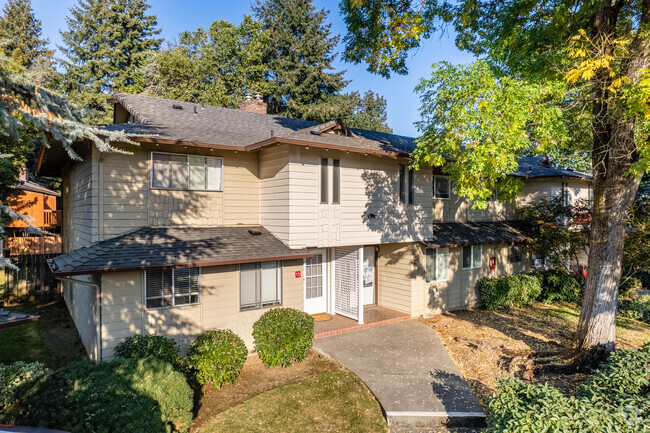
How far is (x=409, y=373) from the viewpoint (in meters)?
8.48

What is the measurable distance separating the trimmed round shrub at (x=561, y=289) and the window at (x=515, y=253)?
4.10 feet

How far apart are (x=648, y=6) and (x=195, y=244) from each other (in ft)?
39.8

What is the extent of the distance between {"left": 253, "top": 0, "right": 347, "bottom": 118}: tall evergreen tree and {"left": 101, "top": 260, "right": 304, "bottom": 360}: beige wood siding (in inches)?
1023

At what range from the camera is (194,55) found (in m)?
34.2

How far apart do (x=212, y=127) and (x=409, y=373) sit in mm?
9742

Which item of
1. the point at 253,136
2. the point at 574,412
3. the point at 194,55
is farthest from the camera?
the point at 194,55

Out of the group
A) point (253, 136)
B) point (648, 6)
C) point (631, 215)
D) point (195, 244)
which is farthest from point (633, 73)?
point (195, 244)

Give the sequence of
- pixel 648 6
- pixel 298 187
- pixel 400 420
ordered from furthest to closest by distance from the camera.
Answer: pixel 298 187, pixel 648 6, pixel 400 420

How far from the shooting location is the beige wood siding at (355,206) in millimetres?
10367

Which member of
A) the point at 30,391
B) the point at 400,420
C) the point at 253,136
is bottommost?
the point at 400,420

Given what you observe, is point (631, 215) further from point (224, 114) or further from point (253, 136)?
point (224, 114)

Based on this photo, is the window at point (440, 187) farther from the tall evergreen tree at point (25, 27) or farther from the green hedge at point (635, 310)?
the tall evergreen tree at point (25, 27)

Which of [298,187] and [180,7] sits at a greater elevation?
[180,7]

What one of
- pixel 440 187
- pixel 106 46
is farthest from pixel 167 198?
pixel 106 46
